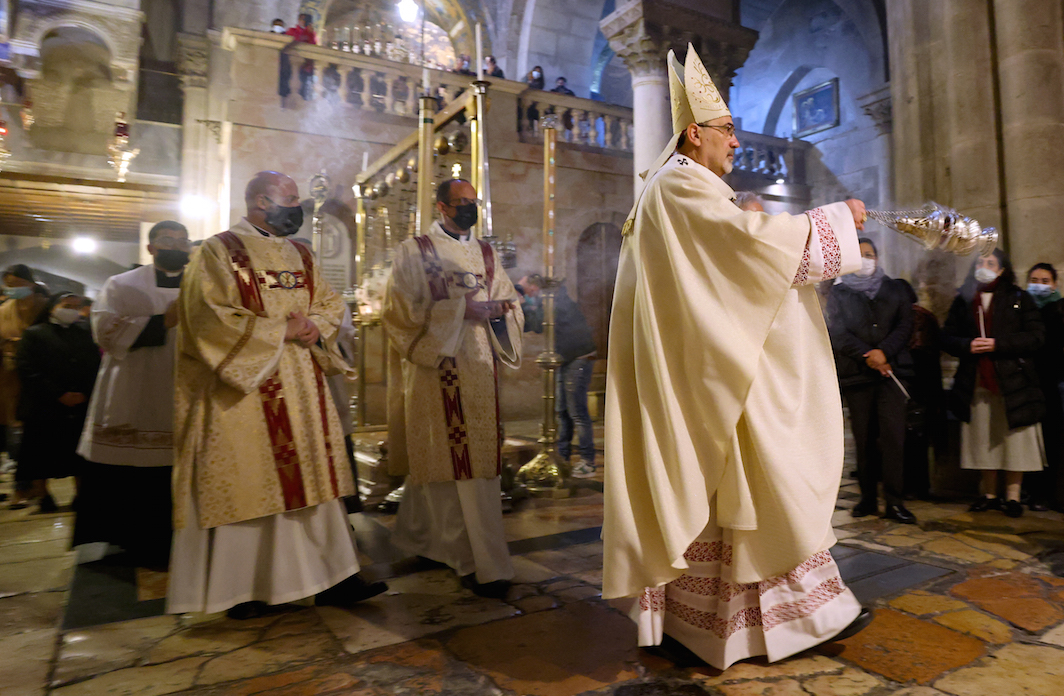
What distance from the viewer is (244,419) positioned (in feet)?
8.50

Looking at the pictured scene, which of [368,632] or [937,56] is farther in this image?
[937,56]

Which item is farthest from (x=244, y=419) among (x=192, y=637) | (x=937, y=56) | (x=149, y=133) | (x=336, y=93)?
(x=149, y=133)

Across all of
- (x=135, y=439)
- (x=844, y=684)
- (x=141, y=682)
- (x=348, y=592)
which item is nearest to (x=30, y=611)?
(x=135, y=439)

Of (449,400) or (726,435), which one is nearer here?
(726,435)

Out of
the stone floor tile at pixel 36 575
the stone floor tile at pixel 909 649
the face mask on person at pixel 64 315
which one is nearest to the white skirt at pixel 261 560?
the stone floor tile at pixel 36 575

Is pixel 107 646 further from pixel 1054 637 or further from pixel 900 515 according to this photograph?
pixel 900 515

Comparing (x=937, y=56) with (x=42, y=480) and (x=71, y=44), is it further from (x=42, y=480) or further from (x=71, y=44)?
(x=71, y=44)

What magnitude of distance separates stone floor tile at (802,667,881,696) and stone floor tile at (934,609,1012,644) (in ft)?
1.92

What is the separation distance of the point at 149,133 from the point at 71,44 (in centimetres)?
169

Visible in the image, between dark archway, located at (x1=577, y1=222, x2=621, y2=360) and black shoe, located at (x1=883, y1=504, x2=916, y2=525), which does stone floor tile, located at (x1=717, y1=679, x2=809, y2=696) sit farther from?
dark archway, located at (x1=577, y1=222, x2=621, y2=360)

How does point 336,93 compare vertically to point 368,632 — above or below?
above

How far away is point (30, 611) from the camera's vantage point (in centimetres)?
278

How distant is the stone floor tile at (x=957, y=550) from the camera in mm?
3170

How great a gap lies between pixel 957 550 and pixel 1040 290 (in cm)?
196
